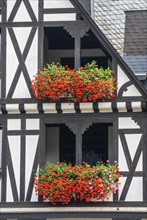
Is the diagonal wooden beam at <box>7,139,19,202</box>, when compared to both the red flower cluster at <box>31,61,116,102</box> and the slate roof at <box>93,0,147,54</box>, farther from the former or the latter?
the slate roof at <box>93,0,147,54</box>

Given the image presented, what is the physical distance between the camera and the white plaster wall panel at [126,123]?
21984 millimetres

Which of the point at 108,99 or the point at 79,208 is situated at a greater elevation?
the point at 108,99

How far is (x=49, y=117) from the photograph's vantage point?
2220 centimetres

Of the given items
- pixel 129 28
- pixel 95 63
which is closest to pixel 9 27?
pixel 95 63

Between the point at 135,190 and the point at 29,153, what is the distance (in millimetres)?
2771

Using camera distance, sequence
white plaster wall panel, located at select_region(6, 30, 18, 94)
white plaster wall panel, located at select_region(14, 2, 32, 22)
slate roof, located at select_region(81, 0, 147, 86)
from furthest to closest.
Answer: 1. slate roof, located at select_region(81, 0, 147, 86)
2. white plaster wall panel, located at select_region(14, 2, 32, 22)
3. white plaster wall panel, located at select_region(6, 30, 18, 94)

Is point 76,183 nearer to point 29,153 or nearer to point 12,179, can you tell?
point 29,153

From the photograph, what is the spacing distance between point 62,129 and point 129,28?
11.6 feet

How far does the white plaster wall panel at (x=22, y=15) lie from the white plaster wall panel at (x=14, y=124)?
2.54 meters

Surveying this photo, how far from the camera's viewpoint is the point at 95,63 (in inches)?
894

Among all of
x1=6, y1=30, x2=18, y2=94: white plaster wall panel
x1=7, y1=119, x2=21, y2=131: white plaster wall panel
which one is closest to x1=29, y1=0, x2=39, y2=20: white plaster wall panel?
x1=6, y1=30, x2=18, y2=94: white plaster wall panel

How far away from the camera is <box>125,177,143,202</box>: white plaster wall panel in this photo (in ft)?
71.3

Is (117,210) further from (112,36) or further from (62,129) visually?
(112,36)

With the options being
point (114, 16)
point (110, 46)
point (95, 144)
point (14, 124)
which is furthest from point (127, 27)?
point (14, 124)
